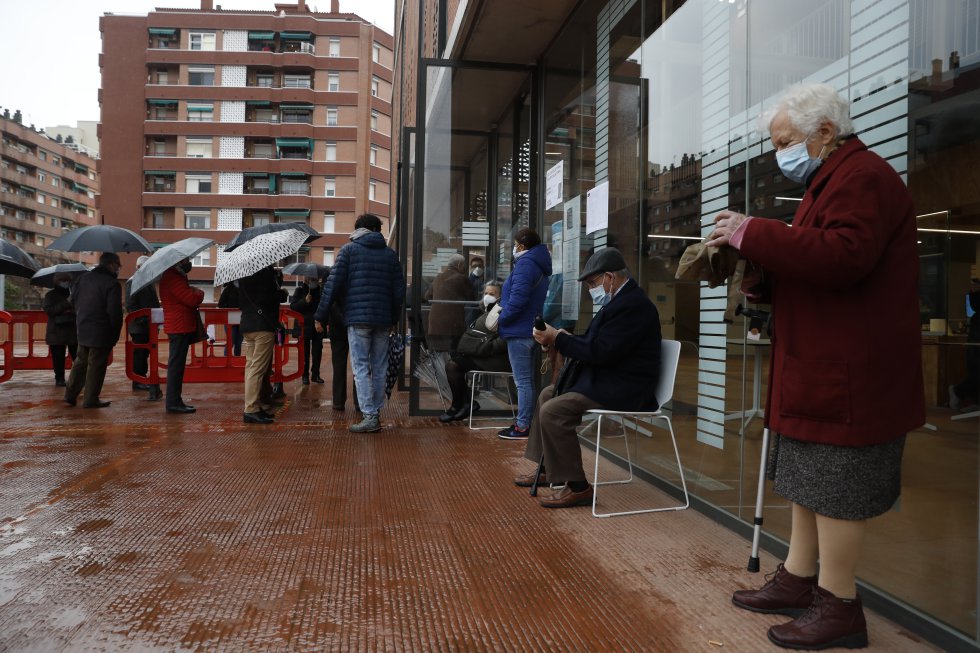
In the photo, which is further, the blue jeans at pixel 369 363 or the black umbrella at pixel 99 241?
the black umbrella at pixel 99 241

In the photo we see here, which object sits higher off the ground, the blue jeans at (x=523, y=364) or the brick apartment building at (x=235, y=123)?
the brick apartment building at (x=235, y=123)

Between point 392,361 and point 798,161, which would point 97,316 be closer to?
point 392,361

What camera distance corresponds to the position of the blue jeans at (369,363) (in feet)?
21.8

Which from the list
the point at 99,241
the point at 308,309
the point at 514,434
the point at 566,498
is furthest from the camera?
the point at 308,309

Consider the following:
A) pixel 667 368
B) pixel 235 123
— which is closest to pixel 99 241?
pixel 667 368

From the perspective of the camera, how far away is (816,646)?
240 cm

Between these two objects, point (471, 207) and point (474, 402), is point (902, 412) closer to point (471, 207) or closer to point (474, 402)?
point (474, 402)

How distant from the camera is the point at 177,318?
7.86 metres

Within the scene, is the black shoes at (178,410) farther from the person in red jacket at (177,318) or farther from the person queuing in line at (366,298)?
the person queuing in line at (366,298)

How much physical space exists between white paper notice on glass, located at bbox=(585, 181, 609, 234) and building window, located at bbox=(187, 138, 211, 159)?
51.0 meters

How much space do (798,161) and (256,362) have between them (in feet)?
19.1

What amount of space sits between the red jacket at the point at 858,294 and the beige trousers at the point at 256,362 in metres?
5.69

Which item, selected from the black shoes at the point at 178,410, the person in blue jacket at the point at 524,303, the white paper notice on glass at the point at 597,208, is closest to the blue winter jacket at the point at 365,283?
the person in blue jacket at the point at 524,303

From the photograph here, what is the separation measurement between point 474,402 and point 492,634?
5.11 meters
